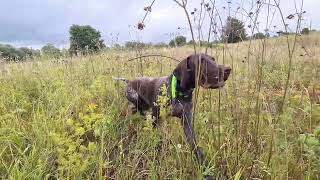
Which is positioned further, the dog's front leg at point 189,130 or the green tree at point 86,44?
the green tree at point 86,44

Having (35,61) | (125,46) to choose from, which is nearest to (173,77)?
(125,46)

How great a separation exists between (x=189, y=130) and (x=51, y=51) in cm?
562

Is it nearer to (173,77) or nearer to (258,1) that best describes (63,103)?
(173,77)

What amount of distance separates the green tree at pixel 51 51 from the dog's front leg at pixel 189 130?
499 cm

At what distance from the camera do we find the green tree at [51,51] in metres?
8.05

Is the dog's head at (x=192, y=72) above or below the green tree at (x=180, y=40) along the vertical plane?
below

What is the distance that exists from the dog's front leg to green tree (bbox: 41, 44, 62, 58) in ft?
16.4

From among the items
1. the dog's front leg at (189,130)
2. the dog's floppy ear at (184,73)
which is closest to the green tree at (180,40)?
the dog's floppy ear at (184,73)

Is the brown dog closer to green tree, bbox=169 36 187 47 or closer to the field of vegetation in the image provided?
the field of vegetation

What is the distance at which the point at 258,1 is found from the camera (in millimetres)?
2559

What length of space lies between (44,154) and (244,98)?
1792mm

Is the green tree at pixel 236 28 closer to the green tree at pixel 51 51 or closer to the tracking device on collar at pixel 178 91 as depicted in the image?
the tracking device on collar at pixel 178 91

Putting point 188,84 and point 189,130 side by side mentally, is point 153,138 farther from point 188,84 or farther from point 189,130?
point 188,84

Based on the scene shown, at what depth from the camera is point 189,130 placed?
3.27 meters
